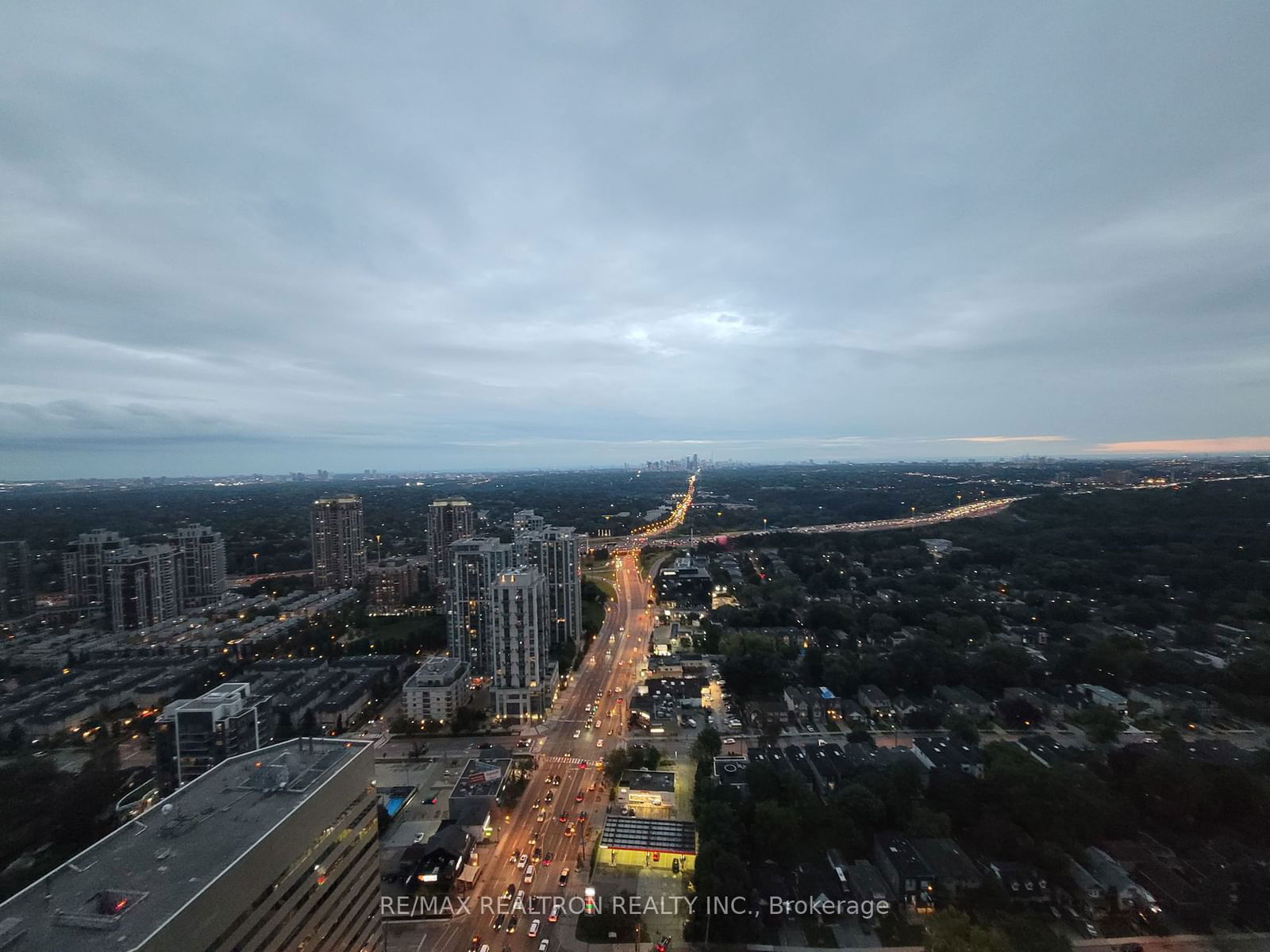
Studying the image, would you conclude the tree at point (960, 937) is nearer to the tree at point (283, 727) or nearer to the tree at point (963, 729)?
the tree at point (963, 729)

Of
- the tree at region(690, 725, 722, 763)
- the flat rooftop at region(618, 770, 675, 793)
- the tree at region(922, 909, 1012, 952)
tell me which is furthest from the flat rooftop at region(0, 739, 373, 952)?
the tree at region(690, 725, 722, 763)

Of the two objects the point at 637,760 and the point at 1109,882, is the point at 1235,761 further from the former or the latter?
the point at 637,760

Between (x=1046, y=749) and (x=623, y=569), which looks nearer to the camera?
(x=1046, y=749)

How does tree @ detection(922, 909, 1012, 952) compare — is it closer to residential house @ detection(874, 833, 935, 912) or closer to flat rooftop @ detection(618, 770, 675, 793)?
residential house @ detection(874, 833, 935, 912)

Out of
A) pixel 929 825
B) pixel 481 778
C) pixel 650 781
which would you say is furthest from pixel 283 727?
pixel 929 825

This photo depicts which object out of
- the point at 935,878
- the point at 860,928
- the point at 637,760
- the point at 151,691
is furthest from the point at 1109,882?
the point at 151,691

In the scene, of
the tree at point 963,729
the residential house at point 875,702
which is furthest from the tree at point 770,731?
the tree at point 963,729

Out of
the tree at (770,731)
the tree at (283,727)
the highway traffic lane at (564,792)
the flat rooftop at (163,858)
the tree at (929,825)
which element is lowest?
the highway traffic lane at (564,792)
